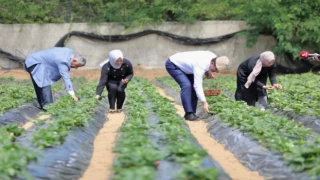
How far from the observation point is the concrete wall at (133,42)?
83.1 feet

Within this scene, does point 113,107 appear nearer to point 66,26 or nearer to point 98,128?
point 98,128

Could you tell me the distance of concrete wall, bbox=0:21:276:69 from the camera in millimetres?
25328

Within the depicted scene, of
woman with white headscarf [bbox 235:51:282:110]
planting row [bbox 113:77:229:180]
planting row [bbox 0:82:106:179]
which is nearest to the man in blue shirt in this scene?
planting row [bbox 0:82:106:179]

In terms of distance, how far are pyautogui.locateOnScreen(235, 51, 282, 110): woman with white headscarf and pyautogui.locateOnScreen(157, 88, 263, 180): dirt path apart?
1133 millimetres

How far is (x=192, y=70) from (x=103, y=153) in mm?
2790

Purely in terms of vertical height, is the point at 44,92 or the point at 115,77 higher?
the point at 115,77

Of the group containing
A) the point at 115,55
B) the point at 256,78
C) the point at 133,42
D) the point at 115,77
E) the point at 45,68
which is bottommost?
the point at 133,42

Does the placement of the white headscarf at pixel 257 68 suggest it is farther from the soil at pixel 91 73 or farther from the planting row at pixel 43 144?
the soil at pixel 91 73

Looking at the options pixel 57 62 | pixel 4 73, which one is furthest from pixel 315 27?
pixel 57 62

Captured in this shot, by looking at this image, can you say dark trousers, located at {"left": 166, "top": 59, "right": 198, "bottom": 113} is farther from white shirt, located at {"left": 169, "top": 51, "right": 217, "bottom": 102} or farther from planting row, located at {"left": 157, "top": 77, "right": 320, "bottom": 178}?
planting row, located at {"left": 157, "top": 77, "right": 320, "bottom": 178}

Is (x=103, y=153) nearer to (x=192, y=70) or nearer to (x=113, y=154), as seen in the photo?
(x=113, y=154)

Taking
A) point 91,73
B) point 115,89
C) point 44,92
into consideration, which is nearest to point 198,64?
point 115,89

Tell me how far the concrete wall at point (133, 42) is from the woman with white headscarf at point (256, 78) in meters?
14.7

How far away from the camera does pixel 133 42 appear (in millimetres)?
25469
